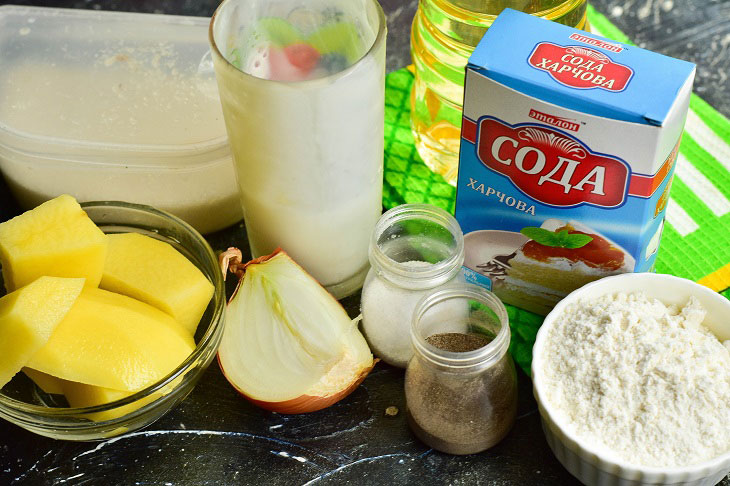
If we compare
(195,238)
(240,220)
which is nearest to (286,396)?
(195,238)

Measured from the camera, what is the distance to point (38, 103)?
3.33 ft

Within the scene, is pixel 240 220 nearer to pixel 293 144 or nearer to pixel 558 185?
pixel 293 144

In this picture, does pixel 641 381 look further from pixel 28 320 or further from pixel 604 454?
pixel 28 320

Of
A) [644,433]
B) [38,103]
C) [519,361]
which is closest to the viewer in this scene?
[644,433]

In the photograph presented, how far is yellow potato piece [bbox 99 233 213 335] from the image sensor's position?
85 centimetres

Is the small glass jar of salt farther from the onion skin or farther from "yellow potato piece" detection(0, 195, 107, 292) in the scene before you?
"yellow potato piece" detection(0, 195, 107, 292)

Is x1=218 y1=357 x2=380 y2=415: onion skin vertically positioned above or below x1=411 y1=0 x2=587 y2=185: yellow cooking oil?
below

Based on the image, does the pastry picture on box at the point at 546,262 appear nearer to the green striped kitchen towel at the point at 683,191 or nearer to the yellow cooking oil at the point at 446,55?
the green striped kitchen towel at the point at 683,191

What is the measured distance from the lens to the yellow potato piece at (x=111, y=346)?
0.77 m

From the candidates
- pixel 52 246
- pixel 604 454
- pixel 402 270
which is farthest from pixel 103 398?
pixel 604 454

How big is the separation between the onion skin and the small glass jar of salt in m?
0.04

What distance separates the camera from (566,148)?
77cm

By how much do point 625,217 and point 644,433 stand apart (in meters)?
0.20

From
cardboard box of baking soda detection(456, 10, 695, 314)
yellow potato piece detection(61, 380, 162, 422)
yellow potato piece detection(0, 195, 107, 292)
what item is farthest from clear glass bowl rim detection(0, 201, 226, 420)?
cardboard box of baking soda detection(456, 10, 695, 314)
